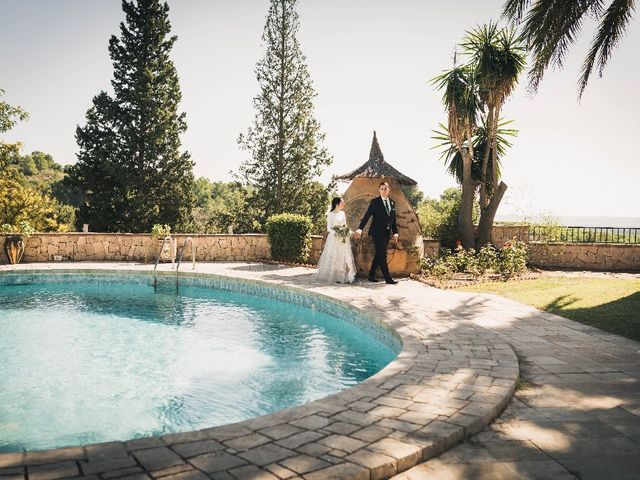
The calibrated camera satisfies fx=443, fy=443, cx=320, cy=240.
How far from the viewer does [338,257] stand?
10.4 meters

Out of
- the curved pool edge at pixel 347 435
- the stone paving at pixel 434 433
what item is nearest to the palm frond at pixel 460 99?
the stone paving at pixel 434 433

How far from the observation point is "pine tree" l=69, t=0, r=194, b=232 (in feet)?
80.7

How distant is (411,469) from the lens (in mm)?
2527

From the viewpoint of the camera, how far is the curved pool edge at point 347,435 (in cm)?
238

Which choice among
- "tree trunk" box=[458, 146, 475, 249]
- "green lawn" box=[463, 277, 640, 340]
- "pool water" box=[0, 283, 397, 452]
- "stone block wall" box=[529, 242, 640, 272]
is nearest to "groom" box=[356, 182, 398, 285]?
"green lawn" box=[463, 277, 640, 340]

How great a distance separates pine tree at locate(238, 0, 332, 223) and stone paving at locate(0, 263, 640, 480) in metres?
21.5

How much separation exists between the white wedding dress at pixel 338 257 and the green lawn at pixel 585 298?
8.74 feet

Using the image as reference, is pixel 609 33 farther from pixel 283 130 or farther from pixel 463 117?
pixel 283 130

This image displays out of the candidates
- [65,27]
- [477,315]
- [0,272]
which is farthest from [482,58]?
[0,272]

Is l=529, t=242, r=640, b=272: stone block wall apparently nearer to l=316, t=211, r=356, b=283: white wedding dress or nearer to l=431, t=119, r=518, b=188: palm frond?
l=431, t=119, r=518, b=188: palm frond

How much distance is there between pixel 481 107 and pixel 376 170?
4.65 metres

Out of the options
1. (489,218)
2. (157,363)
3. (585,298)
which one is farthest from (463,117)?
(157,363)

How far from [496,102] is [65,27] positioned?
41.1 feet

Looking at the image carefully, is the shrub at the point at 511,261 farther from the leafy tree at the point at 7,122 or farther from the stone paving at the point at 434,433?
the leafy tree at the point at 7,122
